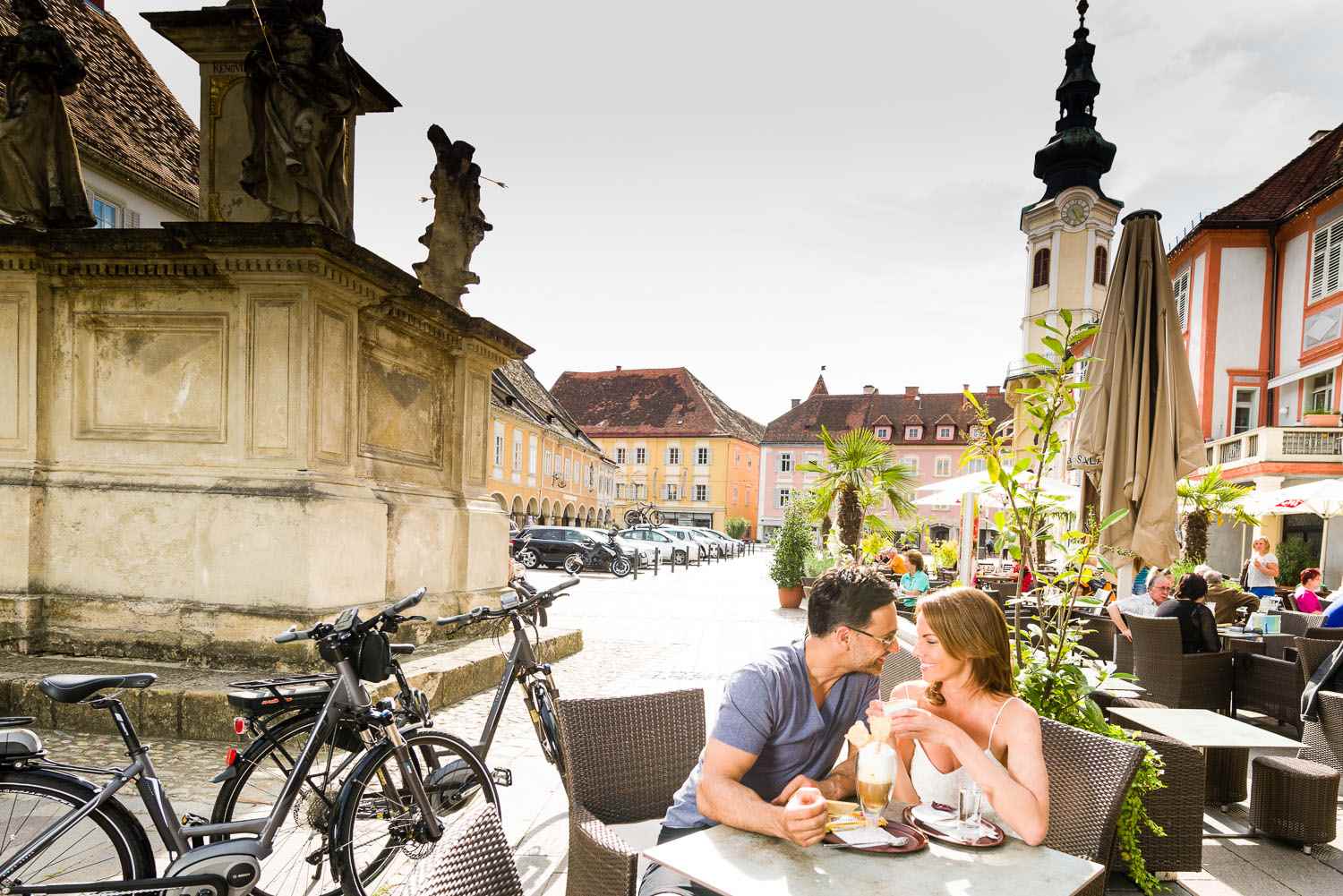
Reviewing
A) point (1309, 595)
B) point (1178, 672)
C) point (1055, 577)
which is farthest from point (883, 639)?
Result: point (1309, 595)

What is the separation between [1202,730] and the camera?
13.3 ft

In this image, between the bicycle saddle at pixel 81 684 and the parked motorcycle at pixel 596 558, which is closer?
the bicycle saddle at pixel 81 684

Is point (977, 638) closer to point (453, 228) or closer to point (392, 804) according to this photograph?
point (392, 804)

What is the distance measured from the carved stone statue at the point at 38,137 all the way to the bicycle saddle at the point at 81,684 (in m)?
4.61

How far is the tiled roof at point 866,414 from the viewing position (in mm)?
66812

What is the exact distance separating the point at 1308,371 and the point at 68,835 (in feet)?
89.9

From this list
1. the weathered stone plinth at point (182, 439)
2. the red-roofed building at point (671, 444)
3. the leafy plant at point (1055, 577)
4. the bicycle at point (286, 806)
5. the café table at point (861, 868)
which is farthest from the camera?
the red-roofed building at point (671, 444)

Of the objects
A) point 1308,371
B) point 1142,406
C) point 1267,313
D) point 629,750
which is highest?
point 1267,313

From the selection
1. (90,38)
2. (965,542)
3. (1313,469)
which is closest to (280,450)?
(965,542)

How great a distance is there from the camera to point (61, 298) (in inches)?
226

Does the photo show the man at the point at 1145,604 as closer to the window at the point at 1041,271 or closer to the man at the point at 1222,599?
the man at the point at 1222,599

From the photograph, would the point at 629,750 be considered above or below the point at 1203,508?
above

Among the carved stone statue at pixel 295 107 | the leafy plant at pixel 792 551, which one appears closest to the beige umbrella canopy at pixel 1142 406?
the carved stone statue at pixel 295 107

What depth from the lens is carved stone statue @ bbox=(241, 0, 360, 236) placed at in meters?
5.39
